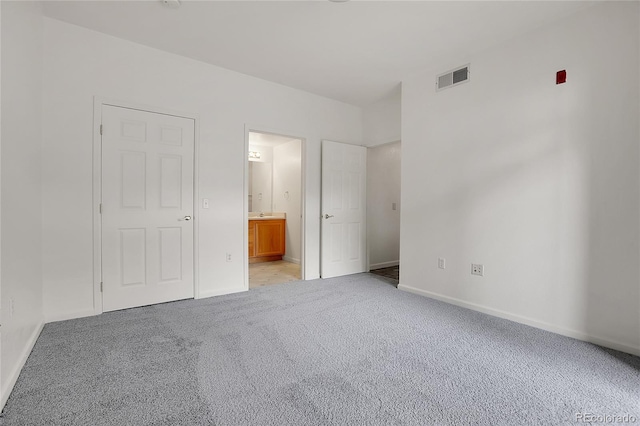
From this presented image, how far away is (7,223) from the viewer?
1.78 metres

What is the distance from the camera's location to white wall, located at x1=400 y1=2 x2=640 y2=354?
7.53 feet

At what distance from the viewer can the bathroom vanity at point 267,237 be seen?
5.70 m

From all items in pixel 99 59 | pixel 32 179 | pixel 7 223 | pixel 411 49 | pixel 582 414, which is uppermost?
pixel 411 49

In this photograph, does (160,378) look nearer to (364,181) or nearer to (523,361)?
(523,361)

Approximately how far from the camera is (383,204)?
17.6ft

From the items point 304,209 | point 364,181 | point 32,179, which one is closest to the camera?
point 32,179

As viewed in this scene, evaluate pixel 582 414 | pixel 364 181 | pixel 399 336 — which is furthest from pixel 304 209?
pixel 582 414

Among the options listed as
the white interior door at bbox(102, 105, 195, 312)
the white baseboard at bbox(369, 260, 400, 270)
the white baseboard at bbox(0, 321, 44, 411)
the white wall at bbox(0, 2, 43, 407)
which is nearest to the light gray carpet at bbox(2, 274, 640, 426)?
the white baseboard at bbox(0, 321, 44, 411)

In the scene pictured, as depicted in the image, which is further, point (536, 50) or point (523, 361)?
point (536, 50)

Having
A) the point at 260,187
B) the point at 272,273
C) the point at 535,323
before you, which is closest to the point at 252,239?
the point at 272,273

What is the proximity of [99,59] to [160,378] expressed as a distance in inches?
115

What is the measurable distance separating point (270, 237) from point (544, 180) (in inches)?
175

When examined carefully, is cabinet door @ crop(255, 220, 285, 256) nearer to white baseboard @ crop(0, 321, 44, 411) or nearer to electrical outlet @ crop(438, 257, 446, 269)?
electrical outlet @ crop(438, 257, 446, 269)

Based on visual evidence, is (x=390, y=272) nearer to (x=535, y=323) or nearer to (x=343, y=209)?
(x=343, y=209)
